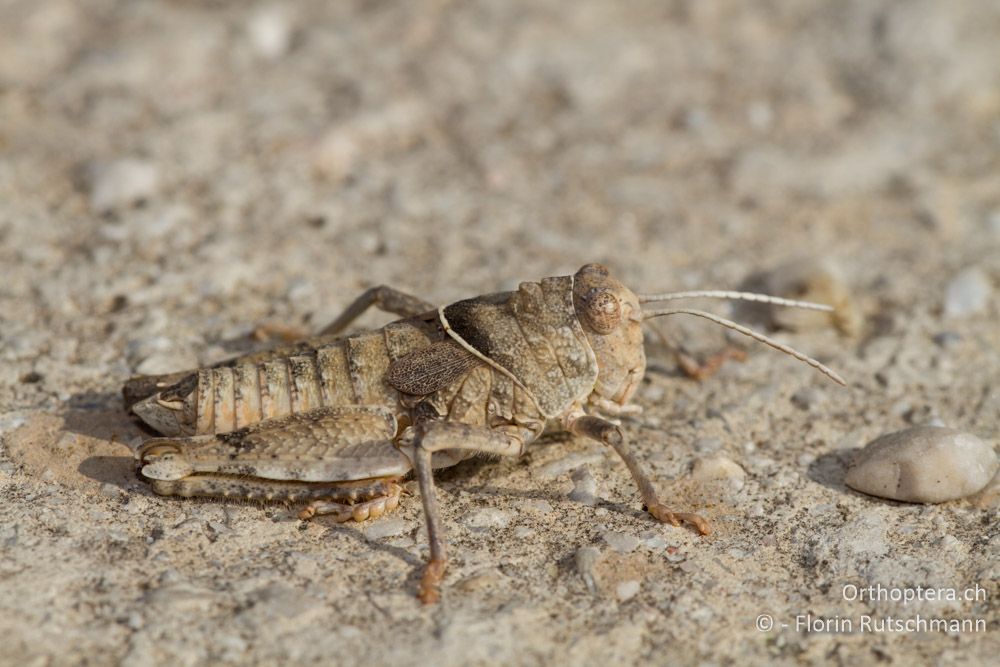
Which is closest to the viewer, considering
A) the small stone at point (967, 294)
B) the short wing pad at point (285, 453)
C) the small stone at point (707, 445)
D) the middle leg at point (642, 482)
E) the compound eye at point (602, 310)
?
the short wing pad at point (285, 453)

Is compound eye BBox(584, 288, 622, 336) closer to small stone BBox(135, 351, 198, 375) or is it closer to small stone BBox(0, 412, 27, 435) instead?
small stone BBox(135, 351, 198, 375)

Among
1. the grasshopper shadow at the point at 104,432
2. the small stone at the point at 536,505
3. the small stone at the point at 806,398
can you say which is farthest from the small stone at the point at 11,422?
the small stone at the point at 806,398

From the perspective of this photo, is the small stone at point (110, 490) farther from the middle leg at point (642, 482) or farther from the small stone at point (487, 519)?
the middle leg at point (642, 482)

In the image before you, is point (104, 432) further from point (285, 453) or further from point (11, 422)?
point (285, 453)

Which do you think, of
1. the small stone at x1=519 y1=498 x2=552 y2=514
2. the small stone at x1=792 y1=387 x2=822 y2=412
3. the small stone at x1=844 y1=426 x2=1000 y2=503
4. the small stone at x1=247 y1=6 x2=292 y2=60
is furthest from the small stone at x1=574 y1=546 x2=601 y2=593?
the small stone at x1=247 y1=6 x2=292 y2=60

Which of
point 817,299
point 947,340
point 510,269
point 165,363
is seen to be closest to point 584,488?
point 510,269

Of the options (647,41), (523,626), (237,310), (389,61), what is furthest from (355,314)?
(647,41)
